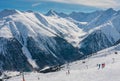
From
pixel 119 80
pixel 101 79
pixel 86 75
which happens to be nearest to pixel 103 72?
pixel 86 75

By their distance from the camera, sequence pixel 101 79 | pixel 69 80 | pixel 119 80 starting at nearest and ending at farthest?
pixel 119 80, pixel 101 79, pixel 69 80

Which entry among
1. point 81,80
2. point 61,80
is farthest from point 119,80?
point 61,80

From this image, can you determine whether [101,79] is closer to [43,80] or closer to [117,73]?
[117,73]

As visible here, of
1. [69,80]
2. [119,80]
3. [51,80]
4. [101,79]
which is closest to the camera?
[119,80]

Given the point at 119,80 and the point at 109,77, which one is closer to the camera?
the point at 119,80

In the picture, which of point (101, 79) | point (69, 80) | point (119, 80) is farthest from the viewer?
point (69, 80)

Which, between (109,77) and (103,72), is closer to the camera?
(109,77)

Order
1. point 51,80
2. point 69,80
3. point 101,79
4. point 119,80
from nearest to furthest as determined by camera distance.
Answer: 1. point 119,80
2. point 101,79
3. point 69,80
4. point 51,80

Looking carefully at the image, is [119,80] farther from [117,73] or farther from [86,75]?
[86,75]
